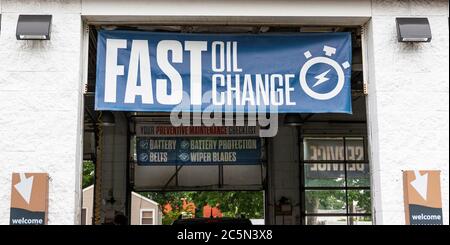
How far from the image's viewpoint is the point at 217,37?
9.02m

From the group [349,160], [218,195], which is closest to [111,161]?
[349,160]

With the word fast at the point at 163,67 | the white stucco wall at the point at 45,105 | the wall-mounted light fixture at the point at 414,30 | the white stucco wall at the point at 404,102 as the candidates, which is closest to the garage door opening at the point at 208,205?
the word fast at the point at 163,67

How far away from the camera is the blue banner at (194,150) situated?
15.6 metres

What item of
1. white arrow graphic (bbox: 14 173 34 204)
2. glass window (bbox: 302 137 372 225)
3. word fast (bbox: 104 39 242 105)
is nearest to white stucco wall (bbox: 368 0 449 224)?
word fast (bbox: 104 39 242 105)

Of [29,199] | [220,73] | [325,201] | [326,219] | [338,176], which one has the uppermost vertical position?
[220,73]

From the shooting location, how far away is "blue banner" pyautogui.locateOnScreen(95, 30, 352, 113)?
8.62 metres

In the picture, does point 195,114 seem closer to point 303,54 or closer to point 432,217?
point 303,54

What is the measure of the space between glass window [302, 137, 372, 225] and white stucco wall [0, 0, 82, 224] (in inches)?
381

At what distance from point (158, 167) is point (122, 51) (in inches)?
311

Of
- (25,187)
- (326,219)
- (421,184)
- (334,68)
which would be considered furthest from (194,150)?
(421,184)

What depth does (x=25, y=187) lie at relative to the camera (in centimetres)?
790

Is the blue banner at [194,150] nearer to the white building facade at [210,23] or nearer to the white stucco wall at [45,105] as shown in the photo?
the white building facade at [210,23]

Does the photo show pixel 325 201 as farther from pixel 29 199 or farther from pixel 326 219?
pixel 29 199

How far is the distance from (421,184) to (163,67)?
3.99m
